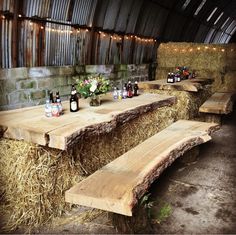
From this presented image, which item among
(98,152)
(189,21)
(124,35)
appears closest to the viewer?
(98,152)

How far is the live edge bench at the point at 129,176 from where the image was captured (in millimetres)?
2461

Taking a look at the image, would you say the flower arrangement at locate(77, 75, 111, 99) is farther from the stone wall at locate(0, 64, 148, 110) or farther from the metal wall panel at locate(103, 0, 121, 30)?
the metal wall panel at locate(103, 0, 121, 30)

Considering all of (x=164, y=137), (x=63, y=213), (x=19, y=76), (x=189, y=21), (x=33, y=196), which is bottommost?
(x=63, y=213)

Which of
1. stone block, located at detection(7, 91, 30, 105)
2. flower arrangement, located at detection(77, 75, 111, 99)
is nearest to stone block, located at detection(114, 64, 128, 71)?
stone block, located at detection(7, 91, 30, 105)

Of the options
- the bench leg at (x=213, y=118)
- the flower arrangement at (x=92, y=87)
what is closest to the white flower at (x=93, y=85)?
the flower arrangement at (x=92, y=87)

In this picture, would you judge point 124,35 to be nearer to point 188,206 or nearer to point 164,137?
point 164,137

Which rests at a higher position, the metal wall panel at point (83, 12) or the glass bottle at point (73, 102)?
the metal wall panel at point (83, 12)

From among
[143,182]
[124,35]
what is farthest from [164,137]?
[124,35]

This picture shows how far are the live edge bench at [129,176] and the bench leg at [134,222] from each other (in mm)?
380

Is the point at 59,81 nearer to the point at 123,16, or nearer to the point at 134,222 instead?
the point at 123,16

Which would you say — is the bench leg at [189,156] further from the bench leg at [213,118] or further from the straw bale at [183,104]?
the bench leg at [213,118]

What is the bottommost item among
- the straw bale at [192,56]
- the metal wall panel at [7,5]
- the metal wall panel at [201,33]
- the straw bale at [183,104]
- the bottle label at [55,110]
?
the straw bale at [183,104]

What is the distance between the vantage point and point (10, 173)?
10.4 feet

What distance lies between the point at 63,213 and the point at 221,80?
8.17 meters
